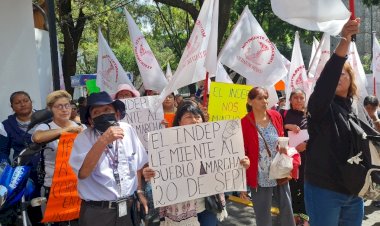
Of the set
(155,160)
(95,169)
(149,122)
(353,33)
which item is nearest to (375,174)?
(353,33)

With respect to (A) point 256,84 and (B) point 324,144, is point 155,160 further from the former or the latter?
(A) point 256,84

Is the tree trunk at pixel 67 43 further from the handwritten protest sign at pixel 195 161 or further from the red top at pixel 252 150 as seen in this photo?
the handwritten protest sign at pixel 195 161

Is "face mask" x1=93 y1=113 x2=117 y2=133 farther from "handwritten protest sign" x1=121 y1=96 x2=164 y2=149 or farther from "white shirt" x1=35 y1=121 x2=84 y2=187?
"handwritten protest sign" x1=121 y1=96 x2=164 y2=149

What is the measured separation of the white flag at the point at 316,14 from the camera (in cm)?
266

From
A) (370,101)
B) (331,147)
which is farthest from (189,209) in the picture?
(370,101)

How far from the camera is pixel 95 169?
3.23m

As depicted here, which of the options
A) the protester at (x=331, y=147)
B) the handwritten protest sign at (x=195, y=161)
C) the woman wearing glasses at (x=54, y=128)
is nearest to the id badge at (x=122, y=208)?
the handwritten protest sign at (x=195, y=161)

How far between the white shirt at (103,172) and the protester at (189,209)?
48 centimetres

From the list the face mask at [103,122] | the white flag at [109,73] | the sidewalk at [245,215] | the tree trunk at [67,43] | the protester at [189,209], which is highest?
Result: the tree trunk at [67,43]

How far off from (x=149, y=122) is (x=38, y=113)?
1.84 meters

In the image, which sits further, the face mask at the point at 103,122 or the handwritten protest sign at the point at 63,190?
the handwritten protest sign at the point at 63,190

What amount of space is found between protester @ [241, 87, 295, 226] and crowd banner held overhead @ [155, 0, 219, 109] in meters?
0.66

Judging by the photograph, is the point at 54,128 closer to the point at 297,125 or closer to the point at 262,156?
the point at 262,156

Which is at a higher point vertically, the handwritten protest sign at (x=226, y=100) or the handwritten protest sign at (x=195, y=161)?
the handwritten protest sign at (x=226, y=100)
